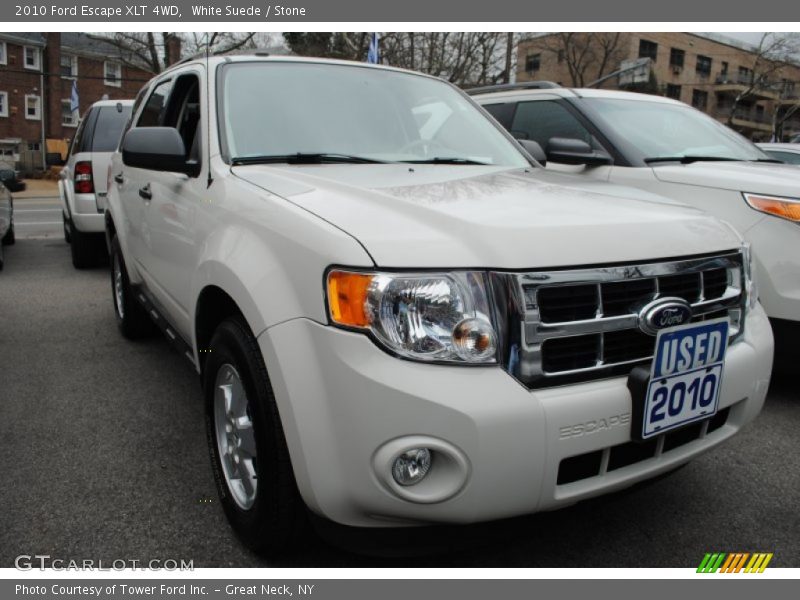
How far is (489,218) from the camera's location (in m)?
1.97

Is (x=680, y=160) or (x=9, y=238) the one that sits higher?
(x=680, y=160)

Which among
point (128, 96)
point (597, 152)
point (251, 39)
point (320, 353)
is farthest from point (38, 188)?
point (320, 353)

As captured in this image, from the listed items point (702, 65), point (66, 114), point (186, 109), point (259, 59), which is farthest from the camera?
point (702, 65)

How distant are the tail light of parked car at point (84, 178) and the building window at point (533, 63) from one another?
51469 mm

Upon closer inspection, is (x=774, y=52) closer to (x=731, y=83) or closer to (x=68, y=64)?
(x=731, y=83)

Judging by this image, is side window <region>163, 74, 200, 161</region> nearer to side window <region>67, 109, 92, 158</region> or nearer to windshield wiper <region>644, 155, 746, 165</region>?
windshield wiper <region>644, 155, 746, 165</region>

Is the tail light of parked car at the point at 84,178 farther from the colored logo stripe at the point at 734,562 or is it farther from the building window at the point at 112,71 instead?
the building window at the point at 112,71

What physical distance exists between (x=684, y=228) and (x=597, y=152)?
280cm

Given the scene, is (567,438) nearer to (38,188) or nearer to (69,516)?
(69,516)

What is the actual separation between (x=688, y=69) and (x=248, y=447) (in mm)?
64133

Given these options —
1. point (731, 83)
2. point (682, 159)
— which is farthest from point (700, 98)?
point (682, 159)

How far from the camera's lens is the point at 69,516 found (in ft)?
8.25

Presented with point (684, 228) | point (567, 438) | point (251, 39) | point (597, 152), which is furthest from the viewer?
point (251, 39)

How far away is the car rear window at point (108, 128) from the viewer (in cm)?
762
